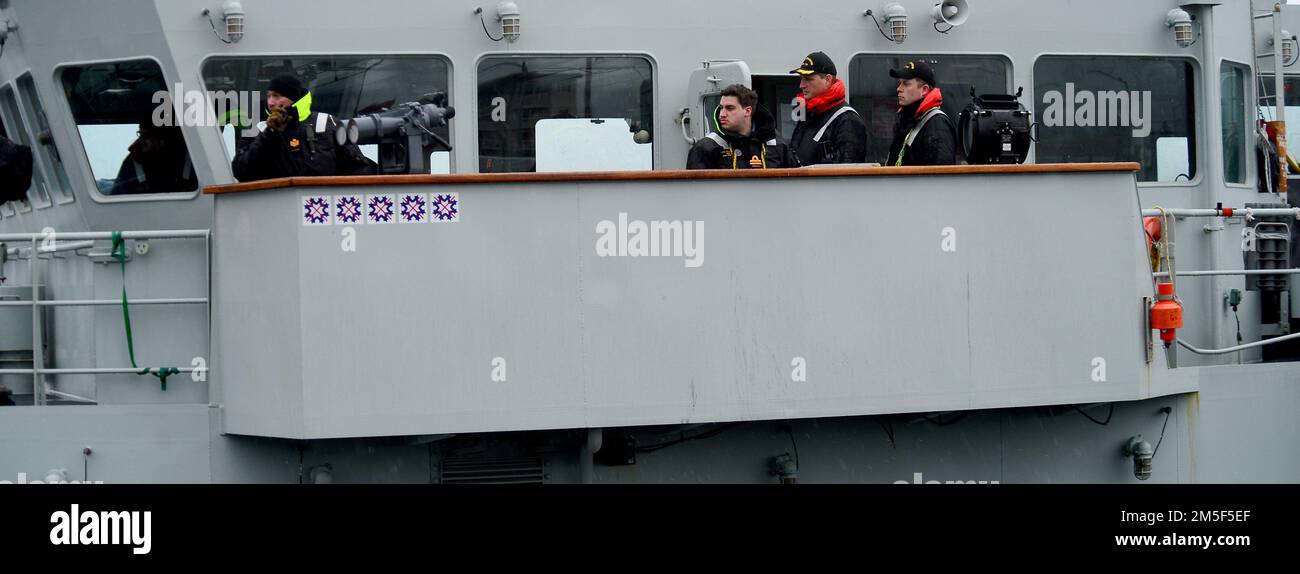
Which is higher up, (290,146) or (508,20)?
(508,20)

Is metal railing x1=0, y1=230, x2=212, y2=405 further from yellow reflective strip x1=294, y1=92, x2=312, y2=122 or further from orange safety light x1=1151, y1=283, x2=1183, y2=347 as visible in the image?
orange safety light x1=1151, y1=283, x2=1183, y2=347

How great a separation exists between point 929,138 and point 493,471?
2678 mm

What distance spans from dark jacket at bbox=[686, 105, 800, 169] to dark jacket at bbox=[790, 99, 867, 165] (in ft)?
1.08

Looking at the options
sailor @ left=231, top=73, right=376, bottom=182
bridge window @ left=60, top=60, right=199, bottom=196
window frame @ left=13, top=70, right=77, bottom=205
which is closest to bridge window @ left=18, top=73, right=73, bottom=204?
window frame @ left=13, top=70, right=77, bottom=205

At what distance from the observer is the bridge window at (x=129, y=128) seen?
7.39m

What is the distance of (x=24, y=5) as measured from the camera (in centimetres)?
777

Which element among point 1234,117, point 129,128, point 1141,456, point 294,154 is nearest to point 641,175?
point 294,154

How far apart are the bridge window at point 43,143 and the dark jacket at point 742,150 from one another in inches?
136

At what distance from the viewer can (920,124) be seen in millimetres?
7344

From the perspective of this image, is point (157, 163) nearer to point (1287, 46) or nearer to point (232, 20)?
point (232, 20)

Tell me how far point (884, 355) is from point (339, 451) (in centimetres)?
249
